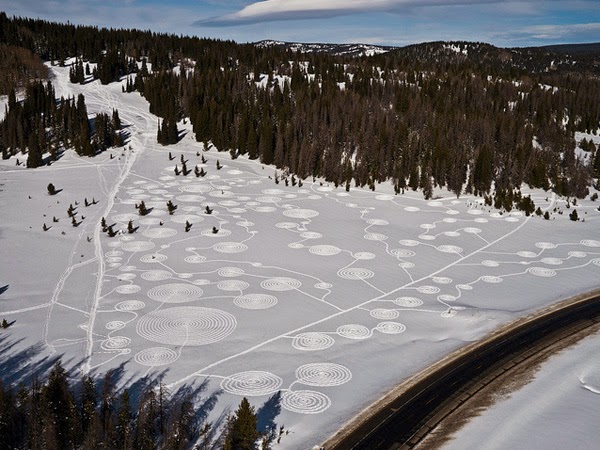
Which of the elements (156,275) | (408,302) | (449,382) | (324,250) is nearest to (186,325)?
(156,275)

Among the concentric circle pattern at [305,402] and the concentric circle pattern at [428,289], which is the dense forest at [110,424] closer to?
the concentric circle pattern at [305,402]

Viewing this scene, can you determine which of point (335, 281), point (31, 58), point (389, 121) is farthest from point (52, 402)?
point (31, 58)

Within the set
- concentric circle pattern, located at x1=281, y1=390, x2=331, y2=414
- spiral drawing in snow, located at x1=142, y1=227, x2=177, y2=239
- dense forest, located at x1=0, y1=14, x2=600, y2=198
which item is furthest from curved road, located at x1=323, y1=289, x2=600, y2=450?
dense forest, located at x1=0, y1=14, x2=600, y2=198

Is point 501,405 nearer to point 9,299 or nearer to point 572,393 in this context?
point 572,393

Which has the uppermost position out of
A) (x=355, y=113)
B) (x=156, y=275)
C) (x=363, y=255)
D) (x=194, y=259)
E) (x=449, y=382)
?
(x=355, y=113)

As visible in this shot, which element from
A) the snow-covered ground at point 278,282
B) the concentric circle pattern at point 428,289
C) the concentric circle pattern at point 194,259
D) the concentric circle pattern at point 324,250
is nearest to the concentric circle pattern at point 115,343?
the snow-covered ground at point 278,282

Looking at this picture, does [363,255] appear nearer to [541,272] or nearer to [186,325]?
[541,272]
